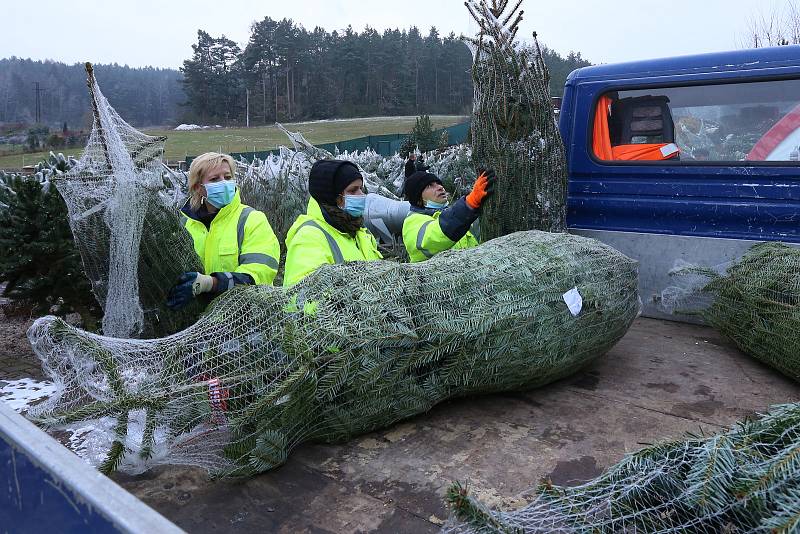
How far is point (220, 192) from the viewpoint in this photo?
11.6 feet

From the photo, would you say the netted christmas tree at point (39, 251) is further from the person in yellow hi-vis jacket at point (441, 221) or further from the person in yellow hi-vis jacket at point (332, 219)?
the person in yellow hi-vis jacket at point (441, 221)

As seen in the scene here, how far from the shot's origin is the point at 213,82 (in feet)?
189

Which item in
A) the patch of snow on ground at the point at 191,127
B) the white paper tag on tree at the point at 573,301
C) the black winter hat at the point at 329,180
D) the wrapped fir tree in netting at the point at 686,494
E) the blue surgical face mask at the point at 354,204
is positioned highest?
the patch of snow on ground at the point at 191,127

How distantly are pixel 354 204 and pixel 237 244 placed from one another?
27.5 inches

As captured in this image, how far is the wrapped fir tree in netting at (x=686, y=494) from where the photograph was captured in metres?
1.40

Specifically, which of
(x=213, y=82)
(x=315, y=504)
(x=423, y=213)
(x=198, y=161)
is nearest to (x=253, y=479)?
(x=315, y=504)

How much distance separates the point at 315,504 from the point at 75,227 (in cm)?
204

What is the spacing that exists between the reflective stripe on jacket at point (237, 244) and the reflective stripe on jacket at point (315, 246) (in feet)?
0.97

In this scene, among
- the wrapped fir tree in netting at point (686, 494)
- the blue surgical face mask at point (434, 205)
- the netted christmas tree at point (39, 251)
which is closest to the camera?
the wrapped fir tree in netting at point (686, 494)

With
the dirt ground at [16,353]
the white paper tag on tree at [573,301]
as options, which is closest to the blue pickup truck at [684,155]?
the white paper tag on tree at [573,301]

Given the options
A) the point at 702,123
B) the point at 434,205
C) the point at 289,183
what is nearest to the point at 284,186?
the point at 289,183

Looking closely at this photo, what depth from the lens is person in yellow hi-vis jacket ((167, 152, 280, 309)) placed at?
3.50m

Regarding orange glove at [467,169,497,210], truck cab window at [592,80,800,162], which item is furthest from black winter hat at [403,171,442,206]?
truck cab window at [592,80,800,162]

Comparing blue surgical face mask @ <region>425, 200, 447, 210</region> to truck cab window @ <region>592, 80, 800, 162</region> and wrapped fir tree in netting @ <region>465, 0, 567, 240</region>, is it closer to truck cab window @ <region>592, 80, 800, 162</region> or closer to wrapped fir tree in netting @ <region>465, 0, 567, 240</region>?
wrapped fir tree in netting @ <region>465, 0, 567, 240</region>
